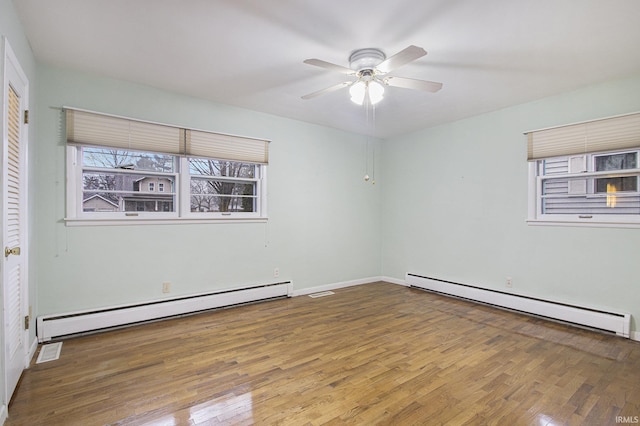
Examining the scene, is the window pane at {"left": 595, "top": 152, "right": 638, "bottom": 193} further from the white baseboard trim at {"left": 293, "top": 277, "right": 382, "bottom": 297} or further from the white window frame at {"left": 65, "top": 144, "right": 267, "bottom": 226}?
the white window frame at {"left": 65, "top": 144, "right": 267, "bottom": 226}

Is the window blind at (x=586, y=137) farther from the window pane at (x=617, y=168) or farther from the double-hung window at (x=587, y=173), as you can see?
the window pane at (x=617, y=168)

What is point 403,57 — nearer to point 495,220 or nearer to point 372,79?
point 372,79

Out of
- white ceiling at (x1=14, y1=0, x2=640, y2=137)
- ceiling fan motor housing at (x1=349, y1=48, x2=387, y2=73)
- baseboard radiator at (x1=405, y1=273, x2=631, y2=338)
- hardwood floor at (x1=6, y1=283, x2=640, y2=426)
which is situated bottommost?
hardwood floor at (x1=6, y1=283, x2=640, y2=426)

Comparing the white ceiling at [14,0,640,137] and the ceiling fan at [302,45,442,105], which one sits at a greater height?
the white ceiling at [14,0,640,137]

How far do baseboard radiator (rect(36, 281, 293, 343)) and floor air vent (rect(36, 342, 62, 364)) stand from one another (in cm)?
14

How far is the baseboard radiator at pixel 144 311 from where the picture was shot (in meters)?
2.87

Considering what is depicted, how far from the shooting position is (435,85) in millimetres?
2508

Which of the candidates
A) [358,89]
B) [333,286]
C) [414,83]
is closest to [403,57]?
[414,83]

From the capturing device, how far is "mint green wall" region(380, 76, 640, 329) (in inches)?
126

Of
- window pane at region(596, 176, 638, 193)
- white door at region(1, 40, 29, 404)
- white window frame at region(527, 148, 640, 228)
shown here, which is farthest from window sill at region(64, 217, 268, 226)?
window pane at region(596, 176, 638, 193)

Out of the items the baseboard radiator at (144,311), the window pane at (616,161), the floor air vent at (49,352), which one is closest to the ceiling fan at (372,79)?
the window pane at (616,161)

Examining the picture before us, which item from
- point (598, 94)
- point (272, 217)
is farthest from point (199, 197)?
point (598, 94)

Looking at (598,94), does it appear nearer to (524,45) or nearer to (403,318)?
(524,45)

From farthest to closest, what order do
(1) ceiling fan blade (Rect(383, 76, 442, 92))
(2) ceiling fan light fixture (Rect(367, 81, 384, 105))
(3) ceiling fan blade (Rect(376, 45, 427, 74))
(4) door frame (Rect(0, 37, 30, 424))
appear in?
(2) ceiling fan light fixture (Rect(367, 81, 384, 105))
(1) ceiling fan blade (Rect(383, 76, 442, 92))
(3) ceiling fan blade (Rect(376, 45, 427, 74))
(4) door frame (Rect(0, 37, 30, 424))
